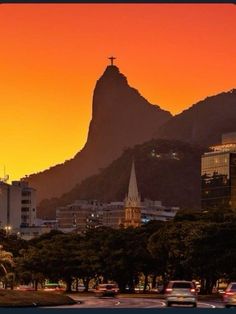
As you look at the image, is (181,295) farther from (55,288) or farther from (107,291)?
(55,288)

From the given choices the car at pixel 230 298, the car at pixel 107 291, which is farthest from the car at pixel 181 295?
the car at pixel 107 291

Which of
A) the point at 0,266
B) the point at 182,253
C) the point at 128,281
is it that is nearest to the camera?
the point at 0,266

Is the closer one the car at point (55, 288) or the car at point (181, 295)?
the car at point (181, 295)

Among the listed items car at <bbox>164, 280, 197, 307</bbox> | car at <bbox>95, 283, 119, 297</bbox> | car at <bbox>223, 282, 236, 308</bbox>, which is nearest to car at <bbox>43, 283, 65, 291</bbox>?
car at <bbox>95, 283, 119, 297</bbox>

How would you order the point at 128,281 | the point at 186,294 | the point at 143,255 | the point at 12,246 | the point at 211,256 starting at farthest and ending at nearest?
the point at 12,246
the point at 128,281
the point at 143,255
the point at 211,256
the point at 186,294

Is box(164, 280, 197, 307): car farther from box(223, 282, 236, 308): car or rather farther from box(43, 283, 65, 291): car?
box(43, 283, 65, 291): car

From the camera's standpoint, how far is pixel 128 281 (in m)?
118

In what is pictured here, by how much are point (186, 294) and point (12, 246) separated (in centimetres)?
8439

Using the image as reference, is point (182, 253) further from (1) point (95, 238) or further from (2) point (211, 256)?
(1) point (95, 238)

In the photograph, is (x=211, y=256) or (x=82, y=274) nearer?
(x=211, y=256)

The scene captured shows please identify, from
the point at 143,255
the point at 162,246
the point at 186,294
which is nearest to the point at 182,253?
the point at 162,246

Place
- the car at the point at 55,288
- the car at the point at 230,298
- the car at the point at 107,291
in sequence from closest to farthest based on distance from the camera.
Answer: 1. the car at the point at 230,298
2. the car at the point at 107,291
3. the car at the point at 55,288

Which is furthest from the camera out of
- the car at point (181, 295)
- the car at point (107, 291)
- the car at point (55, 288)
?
the car at point (55, 288)

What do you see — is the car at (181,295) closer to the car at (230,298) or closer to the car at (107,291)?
the car at (230,298)
